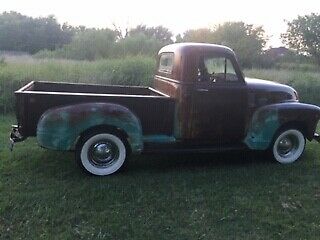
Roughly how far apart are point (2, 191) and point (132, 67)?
325 inches

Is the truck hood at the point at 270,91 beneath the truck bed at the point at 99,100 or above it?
above

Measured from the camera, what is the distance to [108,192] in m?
4.77

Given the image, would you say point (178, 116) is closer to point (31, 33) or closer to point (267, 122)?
point (267, 122)

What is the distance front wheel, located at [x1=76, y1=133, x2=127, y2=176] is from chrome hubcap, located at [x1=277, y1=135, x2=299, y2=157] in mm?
2468

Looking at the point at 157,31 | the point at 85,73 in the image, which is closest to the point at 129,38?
the point at 85,73

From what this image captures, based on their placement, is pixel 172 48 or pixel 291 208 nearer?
pixel 291 208

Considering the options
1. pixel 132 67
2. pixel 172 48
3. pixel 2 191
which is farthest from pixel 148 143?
pixel 132 67

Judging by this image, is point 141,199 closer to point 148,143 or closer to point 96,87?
point 148,143

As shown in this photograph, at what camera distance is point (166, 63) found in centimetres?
637

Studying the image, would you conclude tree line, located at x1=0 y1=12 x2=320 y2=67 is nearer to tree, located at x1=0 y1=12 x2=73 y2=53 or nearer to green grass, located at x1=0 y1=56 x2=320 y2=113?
tree, located at x1=0 y1=12 x2=73 y2=53

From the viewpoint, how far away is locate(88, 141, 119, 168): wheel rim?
5.29 m

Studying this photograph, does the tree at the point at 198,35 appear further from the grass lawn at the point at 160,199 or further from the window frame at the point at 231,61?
the grass lawn at the point at 160,199

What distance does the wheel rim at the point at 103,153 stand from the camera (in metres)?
5.29

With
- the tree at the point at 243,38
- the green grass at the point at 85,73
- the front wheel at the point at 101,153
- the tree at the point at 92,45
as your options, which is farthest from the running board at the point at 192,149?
the tree at the point at 243,38
